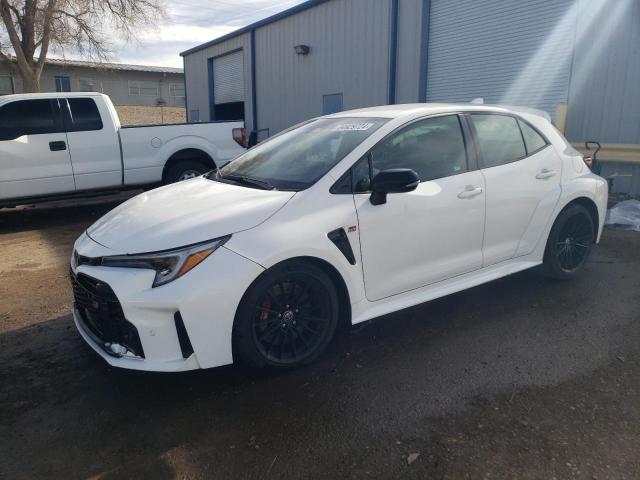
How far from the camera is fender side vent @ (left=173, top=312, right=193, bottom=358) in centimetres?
283

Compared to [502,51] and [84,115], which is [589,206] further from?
[84,115]

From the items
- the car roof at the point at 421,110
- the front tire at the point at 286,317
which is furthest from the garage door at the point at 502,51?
the front tire at the point at 286,317

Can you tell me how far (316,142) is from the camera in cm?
393

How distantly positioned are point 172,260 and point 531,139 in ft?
10.4

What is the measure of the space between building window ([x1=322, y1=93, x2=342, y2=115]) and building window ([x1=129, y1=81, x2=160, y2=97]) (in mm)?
27816

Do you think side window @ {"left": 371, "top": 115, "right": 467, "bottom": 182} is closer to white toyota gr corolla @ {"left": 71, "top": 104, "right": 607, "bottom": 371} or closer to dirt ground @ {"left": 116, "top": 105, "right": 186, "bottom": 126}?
white toyota gr corolla @ {"left": 71, "top": 104, "right": 607, "bottom": 371}

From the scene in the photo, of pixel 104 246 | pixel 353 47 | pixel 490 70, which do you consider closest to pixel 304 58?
pixel 353 47

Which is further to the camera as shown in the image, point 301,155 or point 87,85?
point 87,85

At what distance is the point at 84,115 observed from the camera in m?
8.18

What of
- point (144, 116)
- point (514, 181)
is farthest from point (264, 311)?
point (144, 116)

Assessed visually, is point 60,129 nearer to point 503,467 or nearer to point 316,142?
point 316,142

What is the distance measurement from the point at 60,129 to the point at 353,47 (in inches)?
328

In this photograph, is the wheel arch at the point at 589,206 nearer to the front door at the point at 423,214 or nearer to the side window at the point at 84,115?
the front door at the point at 423,214

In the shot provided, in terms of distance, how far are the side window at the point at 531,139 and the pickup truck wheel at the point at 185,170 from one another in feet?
19.5
